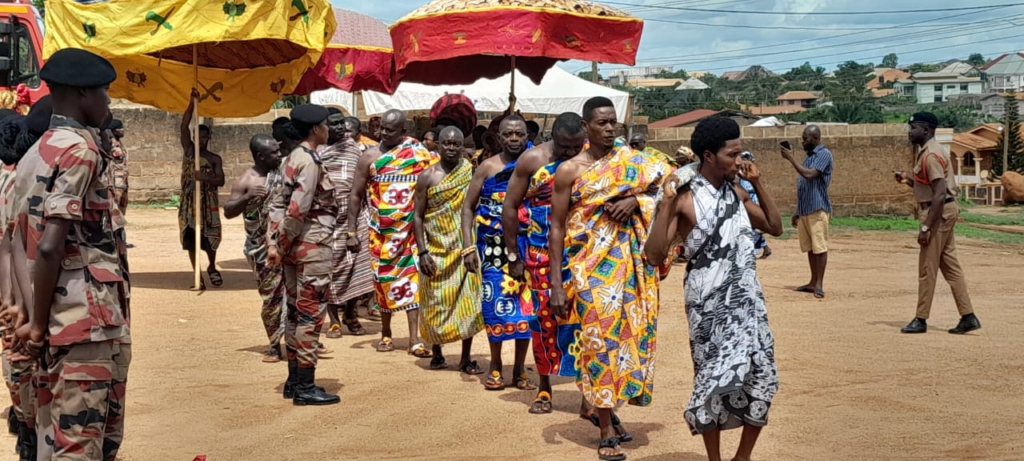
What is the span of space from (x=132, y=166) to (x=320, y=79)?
8.16 metres

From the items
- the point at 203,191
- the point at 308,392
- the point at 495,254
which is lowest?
the point at 308,392

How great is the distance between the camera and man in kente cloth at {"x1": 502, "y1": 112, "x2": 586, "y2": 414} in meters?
6.44

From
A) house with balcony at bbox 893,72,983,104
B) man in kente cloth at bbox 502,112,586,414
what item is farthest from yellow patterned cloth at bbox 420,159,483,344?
house with balcony at bbox 893,72,983,104

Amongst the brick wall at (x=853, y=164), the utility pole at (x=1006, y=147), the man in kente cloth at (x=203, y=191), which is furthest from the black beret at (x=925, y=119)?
the utility pole at (x=1006, y=147)

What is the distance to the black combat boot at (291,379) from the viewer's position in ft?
23.9

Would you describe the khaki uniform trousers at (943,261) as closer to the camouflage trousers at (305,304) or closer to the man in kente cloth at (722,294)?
the man in kente cloth at (722,294)

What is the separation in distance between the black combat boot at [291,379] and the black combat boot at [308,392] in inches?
3.5

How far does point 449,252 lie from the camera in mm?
8305

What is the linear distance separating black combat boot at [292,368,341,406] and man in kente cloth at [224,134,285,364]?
49.9 inches

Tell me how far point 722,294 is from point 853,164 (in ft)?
52.1

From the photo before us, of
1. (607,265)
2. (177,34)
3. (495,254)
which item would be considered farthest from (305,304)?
(177,34)

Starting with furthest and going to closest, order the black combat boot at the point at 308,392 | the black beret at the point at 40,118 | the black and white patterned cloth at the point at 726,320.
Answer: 1. the black combat boot at the point at 308,392
2. the black and white patterned cloth at the point at 726,320
3. the black beret at the point at 40,118

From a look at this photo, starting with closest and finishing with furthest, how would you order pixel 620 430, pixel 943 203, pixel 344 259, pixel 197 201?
pixel 620 430
pixel 943 203
pixel 344 259
pixel 197 201

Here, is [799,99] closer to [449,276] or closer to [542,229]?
[449,276]
